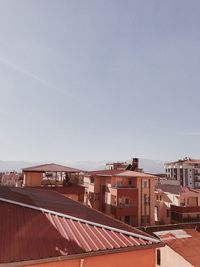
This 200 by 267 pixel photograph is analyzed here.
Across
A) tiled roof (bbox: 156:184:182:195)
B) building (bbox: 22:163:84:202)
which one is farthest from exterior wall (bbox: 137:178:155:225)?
building (bbox: 22:163:84:202)

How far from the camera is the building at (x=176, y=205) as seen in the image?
4350 cm

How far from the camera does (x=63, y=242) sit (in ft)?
23.7

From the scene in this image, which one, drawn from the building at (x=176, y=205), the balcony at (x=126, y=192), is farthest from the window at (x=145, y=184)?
the building at (x=176, y=205)

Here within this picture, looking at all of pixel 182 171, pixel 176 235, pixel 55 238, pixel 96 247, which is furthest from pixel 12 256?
pixel 182 171

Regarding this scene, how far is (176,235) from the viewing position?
2580cm

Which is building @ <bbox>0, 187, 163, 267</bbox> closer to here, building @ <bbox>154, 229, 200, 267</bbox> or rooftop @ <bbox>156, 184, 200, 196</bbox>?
building @ <bbox>154, 229, 200, 267</bbox>

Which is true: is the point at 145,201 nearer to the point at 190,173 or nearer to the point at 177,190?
the point at 177,190

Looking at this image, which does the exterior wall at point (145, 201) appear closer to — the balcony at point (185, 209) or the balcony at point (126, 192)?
the balcony at point (126, 192)

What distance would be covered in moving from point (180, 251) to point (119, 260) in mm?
15592

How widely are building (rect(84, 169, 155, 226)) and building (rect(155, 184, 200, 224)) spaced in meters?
6.47

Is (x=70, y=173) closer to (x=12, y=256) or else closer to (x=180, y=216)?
(x=180, y=216)

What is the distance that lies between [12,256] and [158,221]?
44.8 meters

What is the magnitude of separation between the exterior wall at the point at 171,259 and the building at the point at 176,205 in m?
22.4

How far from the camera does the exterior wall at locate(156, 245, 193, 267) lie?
1969 cm
